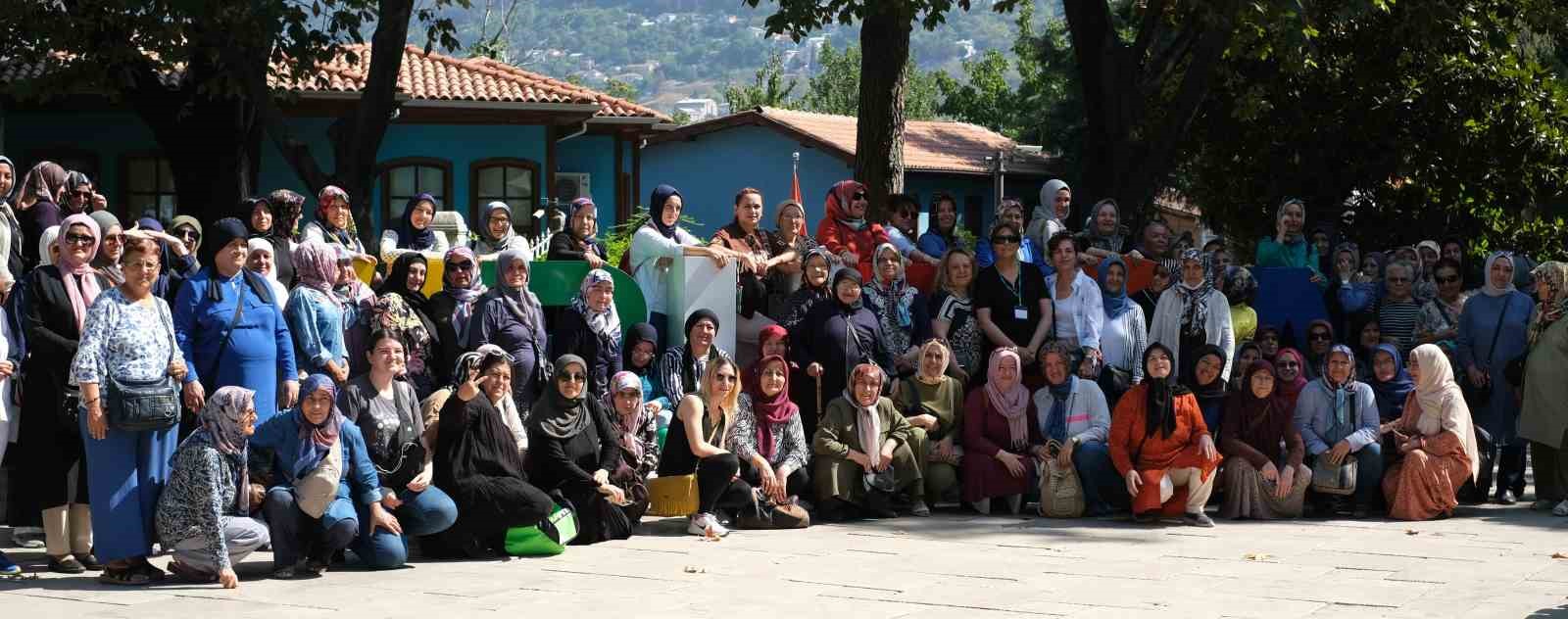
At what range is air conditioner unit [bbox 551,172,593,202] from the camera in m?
30.8

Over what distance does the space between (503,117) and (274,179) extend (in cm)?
359

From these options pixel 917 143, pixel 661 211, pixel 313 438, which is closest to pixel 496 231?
pixel 661 211

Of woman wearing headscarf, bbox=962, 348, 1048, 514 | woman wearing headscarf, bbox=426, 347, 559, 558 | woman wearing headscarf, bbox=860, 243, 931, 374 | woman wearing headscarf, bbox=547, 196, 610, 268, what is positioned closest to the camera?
woman wearing headscarf, bbox=426, 347, 559, 558

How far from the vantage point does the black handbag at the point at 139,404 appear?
8.35m

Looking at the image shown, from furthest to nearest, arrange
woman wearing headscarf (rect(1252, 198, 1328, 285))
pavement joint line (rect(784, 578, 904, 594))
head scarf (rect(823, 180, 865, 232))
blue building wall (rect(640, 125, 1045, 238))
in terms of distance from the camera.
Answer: blue building wall (rect(640, 125, 1045, 238))
woman wearing headscarf (rect(1252, 198, 1328, 285))
head scarf (rect(823, 180, 865, 232))
pavement joint line (rect(784, 578, 904, 594))

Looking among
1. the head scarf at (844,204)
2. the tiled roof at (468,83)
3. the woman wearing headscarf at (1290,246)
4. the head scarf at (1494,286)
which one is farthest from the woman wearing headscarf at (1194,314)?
the tiled roof at (468,83)

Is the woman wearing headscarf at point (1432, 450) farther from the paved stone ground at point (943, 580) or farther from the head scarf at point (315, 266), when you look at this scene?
the head scarf at point (315, 266)

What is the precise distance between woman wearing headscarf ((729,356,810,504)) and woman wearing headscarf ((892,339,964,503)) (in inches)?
31.5

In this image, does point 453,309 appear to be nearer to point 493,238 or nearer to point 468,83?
point 493,238

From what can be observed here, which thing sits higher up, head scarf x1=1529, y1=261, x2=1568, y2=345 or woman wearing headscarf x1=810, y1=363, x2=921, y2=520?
head scarf x1=1529, y1=261, x2=1568, y2=345

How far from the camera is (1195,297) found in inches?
467

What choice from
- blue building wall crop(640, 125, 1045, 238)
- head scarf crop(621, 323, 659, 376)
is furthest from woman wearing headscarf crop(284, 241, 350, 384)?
blue building wall crop(640, 125, 1045, 238)

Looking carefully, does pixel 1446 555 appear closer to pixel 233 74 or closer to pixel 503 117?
pixel 233 74

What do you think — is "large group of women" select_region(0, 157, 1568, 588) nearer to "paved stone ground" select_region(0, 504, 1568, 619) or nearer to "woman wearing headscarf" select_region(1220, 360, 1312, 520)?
"woman wearing headscarf" select_region(1220, 360, 1312, 520)
